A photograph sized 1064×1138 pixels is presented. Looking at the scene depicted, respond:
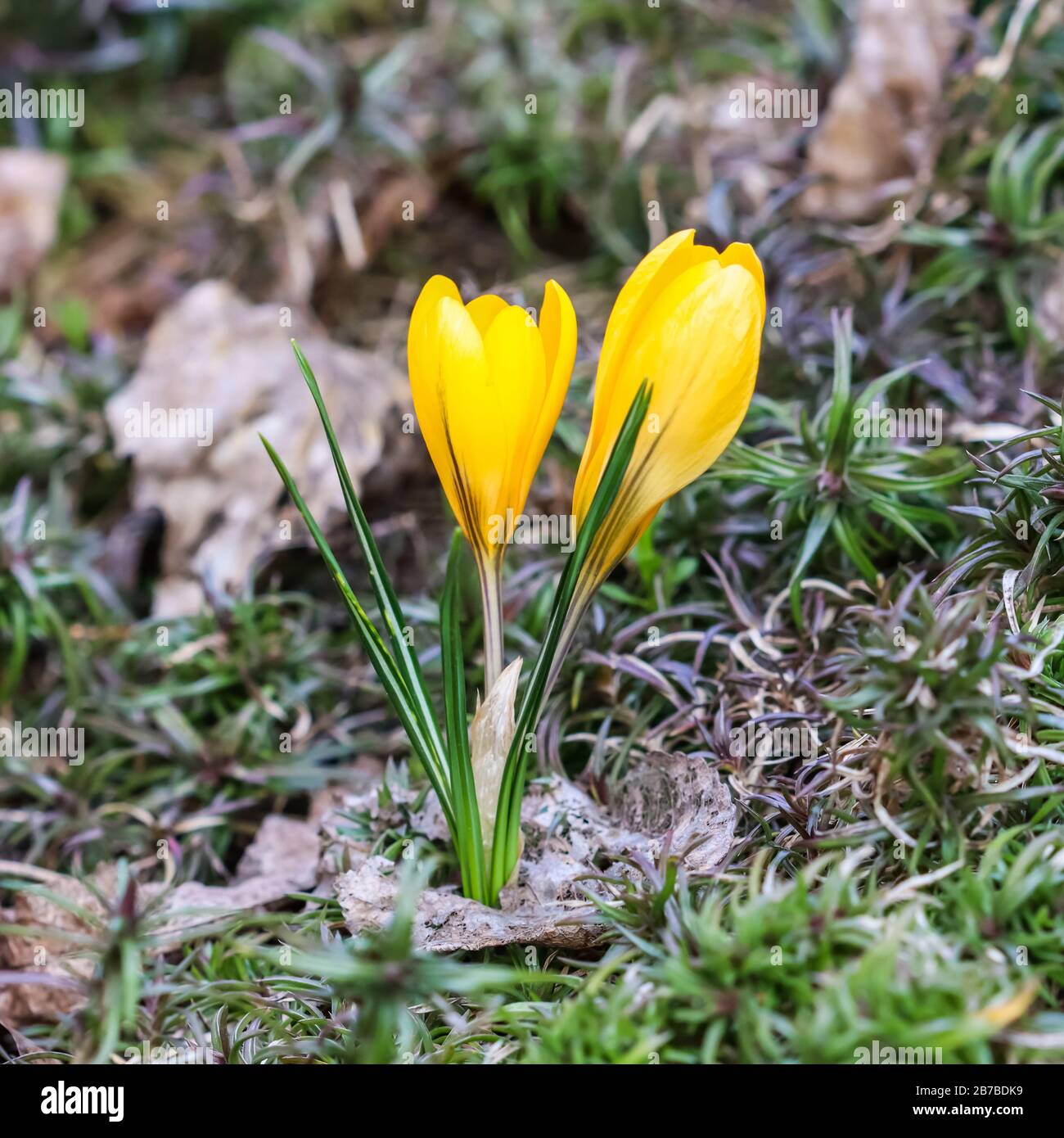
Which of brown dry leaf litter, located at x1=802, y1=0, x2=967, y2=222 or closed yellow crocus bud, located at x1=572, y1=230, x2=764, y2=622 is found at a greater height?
brown dry leaf litter, located at x1=802, y1=0, x2=967, y2=222

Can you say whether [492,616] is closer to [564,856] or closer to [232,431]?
[564,856]

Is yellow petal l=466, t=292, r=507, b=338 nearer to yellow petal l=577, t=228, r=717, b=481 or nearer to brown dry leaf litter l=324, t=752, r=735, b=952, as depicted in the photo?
yellow petal l=577, t=228, r=717, b=481
